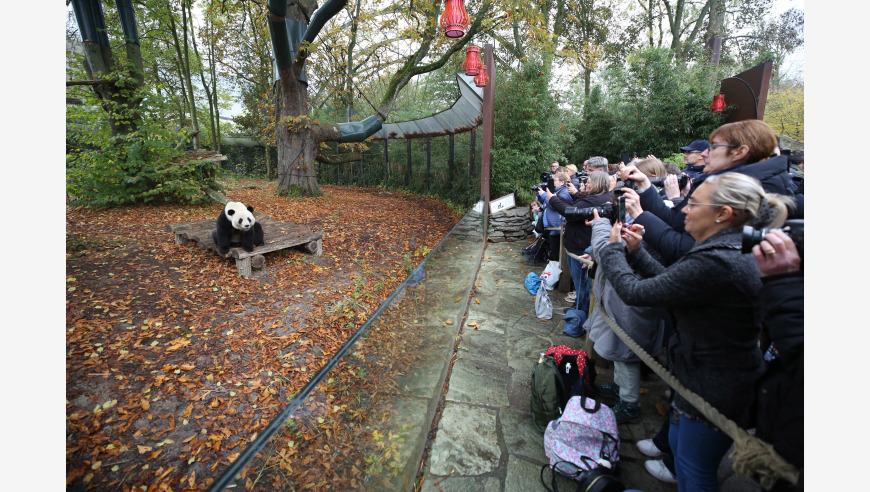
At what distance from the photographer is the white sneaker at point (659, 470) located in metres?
1.95

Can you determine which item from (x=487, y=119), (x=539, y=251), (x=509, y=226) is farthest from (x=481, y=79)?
(x=539, y=251)

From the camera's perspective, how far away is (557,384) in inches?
95.9

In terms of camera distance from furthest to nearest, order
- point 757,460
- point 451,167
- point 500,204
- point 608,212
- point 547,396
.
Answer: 1. point 451,167
2. point 500,204
3. point 608,212
4. point 547,396
5. point 757,460

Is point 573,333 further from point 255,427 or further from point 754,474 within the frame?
point 255,427

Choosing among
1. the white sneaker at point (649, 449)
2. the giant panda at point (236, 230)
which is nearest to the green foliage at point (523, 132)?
the giant panda at point (236, 230)

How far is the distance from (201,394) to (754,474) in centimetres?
337

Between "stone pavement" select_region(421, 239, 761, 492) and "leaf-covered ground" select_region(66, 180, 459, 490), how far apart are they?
1.37 metres

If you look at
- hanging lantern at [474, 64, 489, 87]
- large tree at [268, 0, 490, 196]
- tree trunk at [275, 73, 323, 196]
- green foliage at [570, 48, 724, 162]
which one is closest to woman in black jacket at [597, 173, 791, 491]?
hanging lantern at [474, 64, 489, 87]

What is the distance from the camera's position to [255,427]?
8.55 feet

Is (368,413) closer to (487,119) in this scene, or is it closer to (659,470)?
(659,470)

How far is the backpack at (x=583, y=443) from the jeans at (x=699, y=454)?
17.0 inches

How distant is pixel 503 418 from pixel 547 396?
393mm

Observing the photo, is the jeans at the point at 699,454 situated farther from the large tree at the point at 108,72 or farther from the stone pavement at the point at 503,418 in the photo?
the large tree at the point at 108,72

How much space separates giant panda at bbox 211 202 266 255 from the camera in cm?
437
